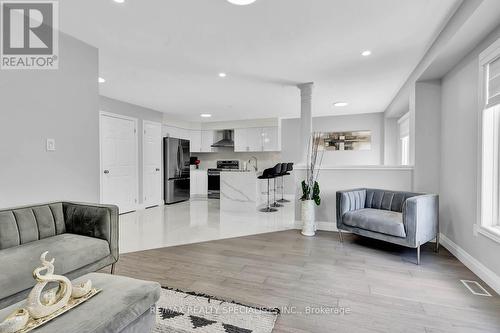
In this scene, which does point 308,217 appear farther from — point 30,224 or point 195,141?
point 195,141

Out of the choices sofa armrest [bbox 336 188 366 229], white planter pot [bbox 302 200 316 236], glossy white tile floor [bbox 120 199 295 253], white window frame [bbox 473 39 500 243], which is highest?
white window frame [bbox 473 39 500 243]

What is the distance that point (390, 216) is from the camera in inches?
120

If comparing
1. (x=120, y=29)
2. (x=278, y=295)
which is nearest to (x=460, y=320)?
(x=278, y=295)

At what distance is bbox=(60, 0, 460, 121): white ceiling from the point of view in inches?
85.4

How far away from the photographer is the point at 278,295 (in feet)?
6.75

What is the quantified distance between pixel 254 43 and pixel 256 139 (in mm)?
4511

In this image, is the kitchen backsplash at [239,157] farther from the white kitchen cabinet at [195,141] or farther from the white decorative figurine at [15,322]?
the white decorative figurine at [15,322]

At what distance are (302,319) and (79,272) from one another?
173 centimetres

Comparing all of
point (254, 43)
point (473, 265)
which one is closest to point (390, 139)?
point (473, 265)

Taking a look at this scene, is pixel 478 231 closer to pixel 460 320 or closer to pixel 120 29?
pixel 460 320

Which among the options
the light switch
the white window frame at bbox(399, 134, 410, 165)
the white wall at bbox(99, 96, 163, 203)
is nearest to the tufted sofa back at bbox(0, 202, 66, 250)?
the light switch

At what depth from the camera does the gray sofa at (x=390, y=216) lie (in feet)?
8.88

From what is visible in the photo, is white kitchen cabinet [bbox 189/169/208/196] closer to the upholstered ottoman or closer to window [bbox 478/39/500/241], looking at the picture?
the upholstered ottoman

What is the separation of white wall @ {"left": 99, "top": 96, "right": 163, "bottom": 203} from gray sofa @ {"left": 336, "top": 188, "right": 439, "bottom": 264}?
4322 millimetres
